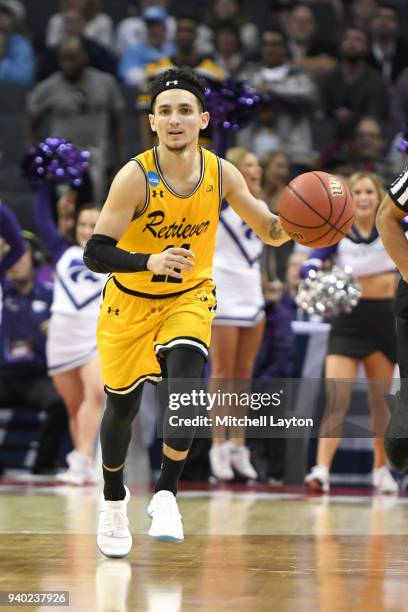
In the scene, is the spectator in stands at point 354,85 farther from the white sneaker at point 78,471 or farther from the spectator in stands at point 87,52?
the white sneaker at point 78,471

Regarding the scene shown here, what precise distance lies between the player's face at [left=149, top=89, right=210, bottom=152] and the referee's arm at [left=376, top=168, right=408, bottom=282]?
921 millimetres

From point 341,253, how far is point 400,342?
9.59 feet

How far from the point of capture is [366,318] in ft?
28.1

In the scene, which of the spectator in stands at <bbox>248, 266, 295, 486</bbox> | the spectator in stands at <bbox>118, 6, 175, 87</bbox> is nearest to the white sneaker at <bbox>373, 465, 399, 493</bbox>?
the spectator in stands at <bbox>248, 266, 295, 486</bbox>

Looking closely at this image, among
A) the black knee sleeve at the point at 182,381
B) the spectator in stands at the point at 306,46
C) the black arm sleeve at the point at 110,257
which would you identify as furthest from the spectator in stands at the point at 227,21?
the black knee sleeve at the point at 182,381

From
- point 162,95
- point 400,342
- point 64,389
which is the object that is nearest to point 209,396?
point 400,342

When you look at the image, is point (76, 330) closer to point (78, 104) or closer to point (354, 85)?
point (78, 104)

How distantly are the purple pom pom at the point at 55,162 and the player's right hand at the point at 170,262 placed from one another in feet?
14.2

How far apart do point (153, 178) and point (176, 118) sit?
28 centimetres

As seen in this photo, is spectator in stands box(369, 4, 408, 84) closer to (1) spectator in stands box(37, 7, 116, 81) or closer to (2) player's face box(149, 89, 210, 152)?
(1) spectator in stands box(37, 7, 116, 81)

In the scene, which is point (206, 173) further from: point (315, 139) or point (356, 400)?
point (315, 139)

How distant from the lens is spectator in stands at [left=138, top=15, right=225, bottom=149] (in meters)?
11.5

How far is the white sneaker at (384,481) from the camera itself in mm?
8453

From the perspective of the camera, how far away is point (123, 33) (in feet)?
45.2
